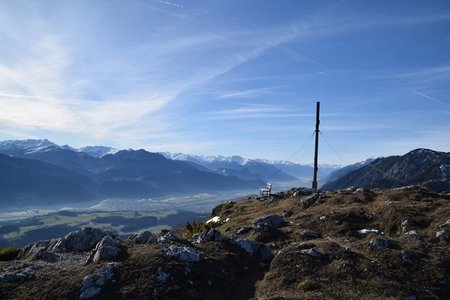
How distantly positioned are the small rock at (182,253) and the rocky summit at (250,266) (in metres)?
0.05

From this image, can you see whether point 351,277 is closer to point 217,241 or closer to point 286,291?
point 286,291

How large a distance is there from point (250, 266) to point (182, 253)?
388cm

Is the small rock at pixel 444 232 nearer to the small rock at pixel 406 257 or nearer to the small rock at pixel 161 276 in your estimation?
the small rock at pixel 406 257

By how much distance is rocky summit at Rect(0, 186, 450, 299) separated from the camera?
1675cm

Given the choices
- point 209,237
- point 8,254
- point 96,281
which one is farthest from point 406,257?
point 8,254

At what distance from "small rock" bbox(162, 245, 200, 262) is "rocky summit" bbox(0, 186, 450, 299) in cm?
5

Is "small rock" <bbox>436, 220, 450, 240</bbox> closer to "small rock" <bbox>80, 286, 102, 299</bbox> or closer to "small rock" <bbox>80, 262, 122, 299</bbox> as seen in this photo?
"small rock" <bbox>80, 262, 122, 299</bbox>

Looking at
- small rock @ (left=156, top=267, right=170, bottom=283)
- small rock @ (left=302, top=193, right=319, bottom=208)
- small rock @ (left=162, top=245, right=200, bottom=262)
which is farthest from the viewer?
small rock @ (left=302, top=193, right=319, bottom=208)

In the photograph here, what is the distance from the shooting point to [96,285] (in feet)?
54.3

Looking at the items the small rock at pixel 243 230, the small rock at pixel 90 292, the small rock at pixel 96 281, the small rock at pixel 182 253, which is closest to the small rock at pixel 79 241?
the small rock at pixel 96 281

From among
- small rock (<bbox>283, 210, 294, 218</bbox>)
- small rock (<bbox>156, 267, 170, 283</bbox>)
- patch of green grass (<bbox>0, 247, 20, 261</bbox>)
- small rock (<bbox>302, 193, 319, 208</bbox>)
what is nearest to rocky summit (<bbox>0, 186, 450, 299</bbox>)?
small rock (<bbox>156, 267, 170, 283</bbox>)

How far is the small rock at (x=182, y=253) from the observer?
19078 millimetres

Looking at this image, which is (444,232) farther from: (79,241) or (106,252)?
(79,241)

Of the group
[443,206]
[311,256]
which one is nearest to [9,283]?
[311,256]
